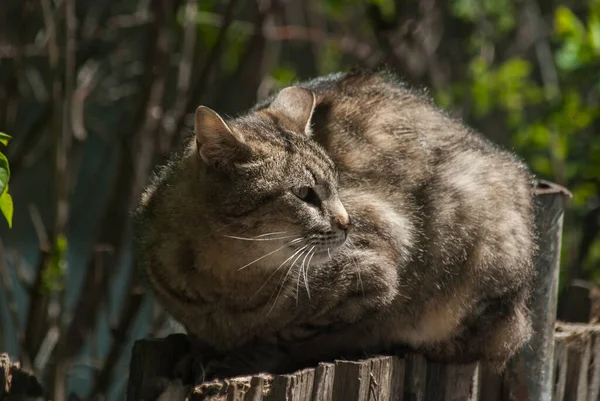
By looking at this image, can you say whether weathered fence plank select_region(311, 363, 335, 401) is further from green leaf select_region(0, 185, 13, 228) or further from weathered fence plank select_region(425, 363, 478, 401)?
green leaf select_region(0, 185, 13, 228)

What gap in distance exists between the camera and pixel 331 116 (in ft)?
11.8

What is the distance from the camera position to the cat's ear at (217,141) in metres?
2.91

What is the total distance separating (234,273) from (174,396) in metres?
0.66

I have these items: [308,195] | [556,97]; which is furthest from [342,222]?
[556,97]

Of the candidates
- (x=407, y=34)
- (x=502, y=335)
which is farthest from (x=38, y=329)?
(x=407, y=34)

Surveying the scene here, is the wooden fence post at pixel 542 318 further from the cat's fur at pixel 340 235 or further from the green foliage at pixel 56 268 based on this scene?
the green foliage at pixel 56 268

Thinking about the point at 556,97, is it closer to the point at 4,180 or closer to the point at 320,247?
the point at 320,247

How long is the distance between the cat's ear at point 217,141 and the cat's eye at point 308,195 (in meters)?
0.26

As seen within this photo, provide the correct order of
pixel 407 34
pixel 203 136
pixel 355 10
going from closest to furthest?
1. pixel 203 136
2. pixel 407 34
3. pixel 355 10

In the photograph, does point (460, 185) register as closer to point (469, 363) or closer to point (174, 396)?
point (469, 363)

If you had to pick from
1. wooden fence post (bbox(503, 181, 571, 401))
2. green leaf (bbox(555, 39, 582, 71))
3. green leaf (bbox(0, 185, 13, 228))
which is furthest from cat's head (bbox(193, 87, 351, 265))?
green leaf (bbox(555, 39, 582, 71))

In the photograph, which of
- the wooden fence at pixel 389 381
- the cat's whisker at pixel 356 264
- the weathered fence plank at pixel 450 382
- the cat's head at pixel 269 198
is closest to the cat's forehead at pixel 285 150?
the cat's head at pixel 269 198

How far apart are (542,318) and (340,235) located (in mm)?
1022

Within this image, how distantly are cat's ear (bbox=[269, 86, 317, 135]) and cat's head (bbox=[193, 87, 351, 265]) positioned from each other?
8.1 inches
